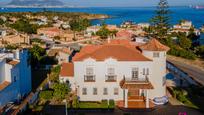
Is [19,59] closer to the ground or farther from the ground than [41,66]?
farther from the ground

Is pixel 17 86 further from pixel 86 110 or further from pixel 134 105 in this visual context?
pixel 134 105

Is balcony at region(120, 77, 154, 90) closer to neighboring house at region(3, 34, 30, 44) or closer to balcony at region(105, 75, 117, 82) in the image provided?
balcony at region(105, 75, 117, 82)

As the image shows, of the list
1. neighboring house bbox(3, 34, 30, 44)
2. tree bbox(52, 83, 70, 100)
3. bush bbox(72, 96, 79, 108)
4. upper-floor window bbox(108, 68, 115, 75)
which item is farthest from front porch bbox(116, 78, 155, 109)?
neighboring house bbox(3, 34, 30, 44)

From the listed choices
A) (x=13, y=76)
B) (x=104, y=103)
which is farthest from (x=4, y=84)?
(x=104, y=103)

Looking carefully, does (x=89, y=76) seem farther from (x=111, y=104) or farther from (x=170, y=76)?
(x=170, y=76)

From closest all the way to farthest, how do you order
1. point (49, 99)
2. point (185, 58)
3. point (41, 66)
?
point (49, 99) < point (41, 66) < point (185, 58)

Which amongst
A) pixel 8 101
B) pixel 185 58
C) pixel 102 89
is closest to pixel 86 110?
pixel 102 89

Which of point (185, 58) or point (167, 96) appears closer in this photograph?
point (167, 96)
